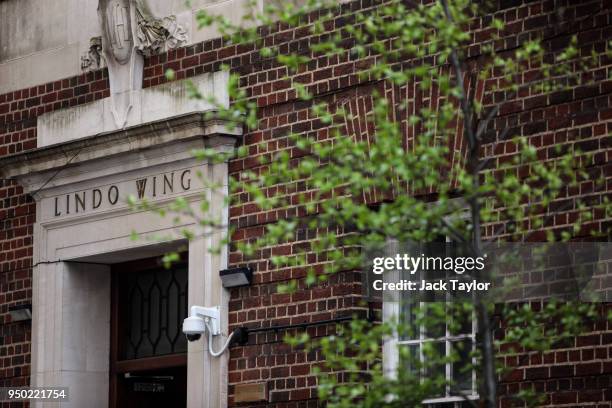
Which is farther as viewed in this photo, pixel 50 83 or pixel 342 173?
pixel 50 83

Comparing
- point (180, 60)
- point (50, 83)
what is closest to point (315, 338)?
point (180, 60)

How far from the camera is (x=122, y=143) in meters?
15.0

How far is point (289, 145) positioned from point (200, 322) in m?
1.65

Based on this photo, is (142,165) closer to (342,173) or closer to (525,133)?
(525,133)

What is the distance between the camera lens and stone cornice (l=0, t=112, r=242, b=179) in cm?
1428

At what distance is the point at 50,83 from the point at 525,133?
18.6 feet

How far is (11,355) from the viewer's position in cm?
1608

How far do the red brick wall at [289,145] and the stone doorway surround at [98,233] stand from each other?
0.24 metres

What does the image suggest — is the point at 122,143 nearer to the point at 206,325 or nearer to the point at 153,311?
the point at 153,311

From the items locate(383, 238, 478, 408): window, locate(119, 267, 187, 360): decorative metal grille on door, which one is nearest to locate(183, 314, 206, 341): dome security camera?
locate(119, 267, 187, 360): decorative metal grille on door

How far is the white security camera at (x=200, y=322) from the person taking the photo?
14039 mm

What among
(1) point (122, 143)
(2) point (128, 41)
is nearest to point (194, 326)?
(1) point (122, 143)

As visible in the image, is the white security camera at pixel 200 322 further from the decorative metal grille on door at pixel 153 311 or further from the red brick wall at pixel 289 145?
the decorative metal grille on door at pixel 153 311

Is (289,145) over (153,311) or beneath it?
over
